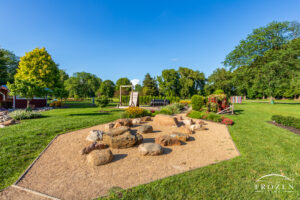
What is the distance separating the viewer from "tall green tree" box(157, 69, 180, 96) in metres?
43.7

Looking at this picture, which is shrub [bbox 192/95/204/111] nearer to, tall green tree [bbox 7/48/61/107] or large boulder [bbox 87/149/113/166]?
large boulder [bbox 87/149/113/166]

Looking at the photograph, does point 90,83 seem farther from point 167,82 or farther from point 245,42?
point 245,42

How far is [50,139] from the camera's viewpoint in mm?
5152

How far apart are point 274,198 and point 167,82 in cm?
4250

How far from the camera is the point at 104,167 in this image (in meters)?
3.37

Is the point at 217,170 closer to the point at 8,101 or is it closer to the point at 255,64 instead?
the point at 8,101

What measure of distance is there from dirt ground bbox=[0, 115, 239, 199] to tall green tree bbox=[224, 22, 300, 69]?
90.8 ft

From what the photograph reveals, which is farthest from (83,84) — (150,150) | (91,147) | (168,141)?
(150,150)

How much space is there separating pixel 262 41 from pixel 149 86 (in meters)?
30.5

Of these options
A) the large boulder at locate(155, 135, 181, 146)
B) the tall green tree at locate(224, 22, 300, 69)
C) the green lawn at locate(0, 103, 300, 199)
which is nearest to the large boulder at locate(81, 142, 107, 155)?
the green lawn at locate(0, 103, 300, 199)

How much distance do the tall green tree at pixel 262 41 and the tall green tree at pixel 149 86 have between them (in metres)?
24.1

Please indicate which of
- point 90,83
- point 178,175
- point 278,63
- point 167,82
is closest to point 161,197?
point 178,175

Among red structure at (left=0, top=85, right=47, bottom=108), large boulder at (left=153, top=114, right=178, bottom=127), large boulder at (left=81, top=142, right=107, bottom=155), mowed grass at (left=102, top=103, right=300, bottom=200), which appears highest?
red structure at (left=0, top=85, right=47, bottom=108)

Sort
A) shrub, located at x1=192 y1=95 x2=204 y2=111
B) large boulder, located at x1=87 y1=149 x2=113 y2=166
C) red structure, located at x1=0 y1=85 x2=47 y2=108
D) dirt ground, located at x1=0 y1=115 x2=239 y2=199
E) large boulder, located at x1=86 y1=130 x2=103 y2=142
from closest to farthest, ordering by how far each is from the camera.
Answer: dirt ground, located at x1=0 y1=115 x2=239 y2=199 → large boulder, located at x1=87 y1=149 x2=113 y2=166 → large boulder, located at x1=86 y1=130 x2=103 y2=142 → shrub, located at x1=192 y1=95 x2=204 y2=111 → red structure, located at x1=0 y1=85 x2=47 y2=108
